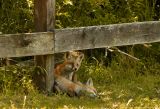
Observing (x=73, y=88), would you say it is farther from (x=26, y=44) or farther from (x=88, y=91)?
(x=26, y=44)

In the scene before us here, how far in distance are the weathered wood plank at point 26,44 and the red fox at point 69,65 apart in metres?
0.38

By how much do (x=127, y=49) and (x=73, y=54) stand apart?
7.65 ft

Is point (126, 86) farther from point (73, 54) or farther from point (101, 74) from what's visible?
point (73, 54)

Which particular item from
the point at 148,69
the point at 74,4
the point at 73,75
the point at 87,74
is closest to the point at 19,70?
the point at 73,75

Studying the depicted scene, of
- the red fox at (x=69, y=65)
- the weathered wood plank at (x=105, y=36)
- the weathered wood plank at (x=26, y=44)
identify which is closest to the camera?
the weathered wood plank at (x=26, y=44)

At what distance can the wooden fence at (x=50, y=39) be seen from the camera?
6520 mm

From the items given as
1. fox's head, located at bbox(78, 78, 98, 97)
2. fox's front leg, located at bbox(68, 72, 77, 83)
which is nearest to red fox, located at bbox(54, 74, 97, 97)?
fox's head, located at bbox(78, 78, 98, 97)

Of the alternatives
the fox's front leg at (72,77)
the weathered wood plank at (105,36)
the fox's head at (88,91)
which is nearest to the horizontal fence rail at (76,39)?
the weathered wood plank at (105,36)

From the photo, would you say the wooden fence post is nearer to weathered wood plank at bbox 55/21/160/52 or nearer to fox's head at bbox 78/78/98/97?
weathered wood plank at bbox 55/21/160/52

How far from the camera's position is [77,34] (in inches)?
275

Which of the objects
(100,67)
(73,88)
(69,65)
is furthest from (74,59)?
(100,67)

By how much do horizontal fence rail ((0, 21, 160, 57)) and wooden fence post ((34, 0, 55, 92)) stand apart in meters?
0.15

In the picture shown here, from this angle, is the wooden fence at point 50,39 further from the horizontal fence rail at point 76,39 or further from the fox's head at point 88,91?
the fox's head at point 88,91

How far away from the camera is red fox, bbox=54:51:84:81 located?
702 cm
